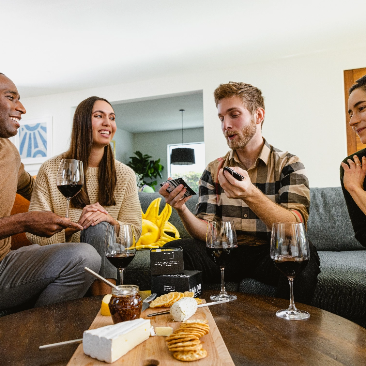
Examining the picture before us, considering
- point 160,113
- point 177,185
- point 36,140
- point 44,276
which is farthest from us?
point 160,113

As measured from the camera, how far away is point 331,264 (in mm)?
1776

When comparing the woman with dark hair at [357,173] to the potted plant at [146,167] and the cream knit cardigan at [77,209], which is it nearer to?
the cream knit cardigan at [77,209]

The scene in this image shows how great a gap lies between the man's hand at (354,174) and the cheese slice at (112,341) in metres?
1.18

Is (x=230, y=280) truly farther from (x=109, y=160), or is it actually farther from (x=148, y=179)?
(x=148, y=179)

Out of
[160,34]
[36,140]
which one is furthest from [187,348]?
[36,140]

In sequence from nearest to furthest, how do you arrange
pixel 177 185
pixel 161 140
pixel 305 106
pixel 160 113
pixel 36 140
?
pixel 177 185, pixel 305 106, pixel 36 140, pixel 160 113, pixel 161 140

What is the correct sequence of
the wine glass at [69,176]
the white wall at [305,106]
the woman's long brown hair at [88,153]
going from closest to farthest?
the wine glass at [69,176] → the woman's long brown hair at [88,153] → the white wall at [305,106]

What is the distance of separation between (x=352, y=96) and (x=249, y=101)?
1.70ft

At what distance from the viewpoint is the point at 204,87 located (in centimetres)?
487

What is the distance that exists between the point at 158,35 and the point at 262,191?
274 cm

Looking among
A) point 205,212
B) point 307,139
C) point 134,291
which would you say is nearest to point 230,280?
point 205,212

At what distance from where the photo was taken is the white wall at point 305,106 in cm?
411

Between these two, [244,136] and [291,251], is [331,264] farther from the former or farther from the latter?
[291,251]

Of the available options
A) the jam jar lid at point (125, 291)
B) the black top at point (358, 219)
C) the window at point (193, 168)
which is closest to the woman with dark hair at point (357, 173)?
the black top at point (358, 219)
